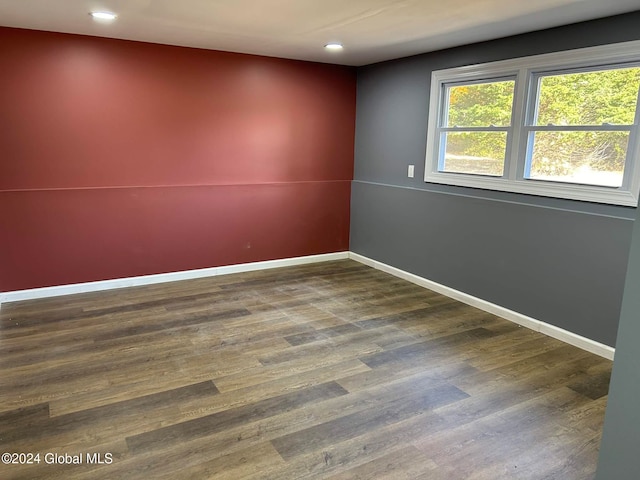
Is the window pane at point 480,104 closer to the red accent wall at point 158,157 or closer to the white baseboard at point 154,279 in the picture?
the red accent wall at point 158,157

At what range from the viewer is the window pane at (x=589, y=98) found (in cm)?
307

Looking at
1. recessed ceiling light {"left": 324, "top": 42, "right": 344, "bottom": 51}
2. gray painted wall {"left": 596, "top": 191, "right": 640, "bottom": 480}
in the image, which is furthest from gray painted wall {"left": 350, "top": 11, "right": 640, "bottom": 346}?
gray painted wall {"left": 596, "top": 191, "right": 640, "bottom": 480}

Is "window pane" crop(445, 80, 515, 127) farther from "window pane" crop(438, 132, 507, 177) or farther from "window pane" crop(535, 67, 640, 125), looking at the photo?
"window pane" crop(535, 67, 640, 125)

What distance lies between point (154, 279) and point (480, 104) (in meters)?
3.52

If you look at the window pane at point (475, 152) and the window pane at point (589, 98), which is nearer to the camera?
the window pane at point (589, 98)

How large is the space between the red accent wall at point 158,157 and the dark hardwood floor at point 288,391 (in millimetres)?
626

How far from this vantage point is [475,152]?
13.8 feet

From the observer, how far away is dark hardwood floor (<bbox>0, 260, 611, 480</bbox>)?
2109mm

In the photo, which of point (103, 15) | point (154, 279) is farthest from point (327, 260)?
point (103, 15)

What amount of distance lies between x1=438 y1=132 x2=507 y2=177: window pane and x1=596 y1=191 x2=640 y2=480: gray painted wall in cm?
282

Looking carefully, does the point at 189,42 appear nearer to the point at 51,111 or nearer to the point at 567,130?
the point at 51,111

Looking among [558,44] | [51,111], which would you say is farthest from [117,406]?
[558,44]

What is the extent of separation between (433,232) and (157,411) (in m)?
3.06

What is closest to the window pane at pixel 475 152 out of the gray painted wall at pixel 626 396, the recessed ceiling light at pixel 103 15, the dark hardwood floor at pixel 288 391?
the dark hardwood floor at pixel 288 391
